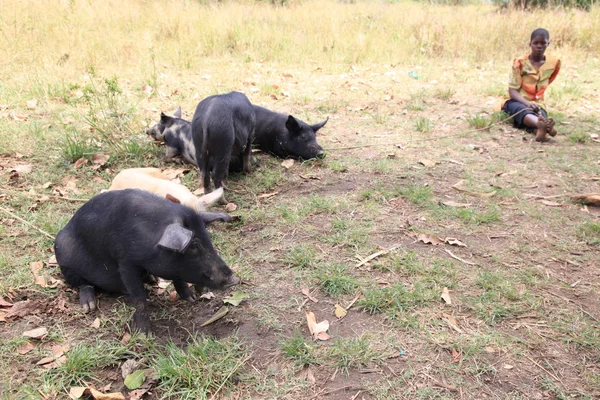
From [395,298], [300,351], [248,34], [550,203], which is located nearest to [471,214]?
[550,203]

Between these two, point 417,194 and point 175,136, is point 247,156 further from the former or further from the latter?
point 417,194

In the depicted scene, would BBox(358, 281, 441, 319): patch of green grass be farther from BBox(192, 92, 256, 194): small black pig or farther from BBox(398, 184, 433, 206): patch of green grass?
BBox(192, 92, 256, 194): small black pig

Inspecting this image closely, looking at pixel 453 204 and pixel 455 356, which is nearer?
pixel 455 356

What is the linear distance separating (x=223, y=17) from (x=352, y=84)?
4.33 meters

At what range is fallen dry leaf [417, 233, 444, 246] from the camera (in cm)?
361

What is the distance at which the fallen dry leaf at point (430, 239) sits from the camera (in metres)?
3.61

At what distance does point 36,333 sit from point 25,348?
0.35 feet

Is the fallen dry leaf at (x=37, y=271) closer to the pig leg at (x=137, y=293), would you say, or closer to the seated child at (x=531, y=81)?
the pig leg at (x=137, y=293)

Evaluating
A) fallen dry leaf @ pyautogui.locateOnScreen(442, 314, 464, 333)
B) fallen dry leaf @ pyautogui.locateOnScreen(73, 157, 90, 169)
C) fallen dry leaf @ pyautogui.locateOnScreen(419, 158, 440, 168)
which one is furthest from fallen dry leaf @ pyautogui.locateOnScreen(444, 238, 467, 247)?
fallen dry leaf @ pyautogui.locateOnScreen(73, 157, 90, 169)

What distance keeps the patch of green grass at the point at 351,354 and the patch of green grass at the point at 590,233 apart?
2.24 metres

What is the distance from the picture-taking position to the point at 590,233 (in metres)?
3.74

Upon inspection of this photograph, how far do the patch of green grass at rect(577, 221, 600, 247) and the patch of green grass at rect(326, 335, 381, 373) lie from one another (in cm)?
224

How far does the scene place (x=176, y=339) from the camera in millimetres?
2711

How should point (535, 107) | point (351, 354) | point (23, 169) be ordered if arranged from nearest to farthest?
point (351, 354), point (23, 169), point (535, 107)
